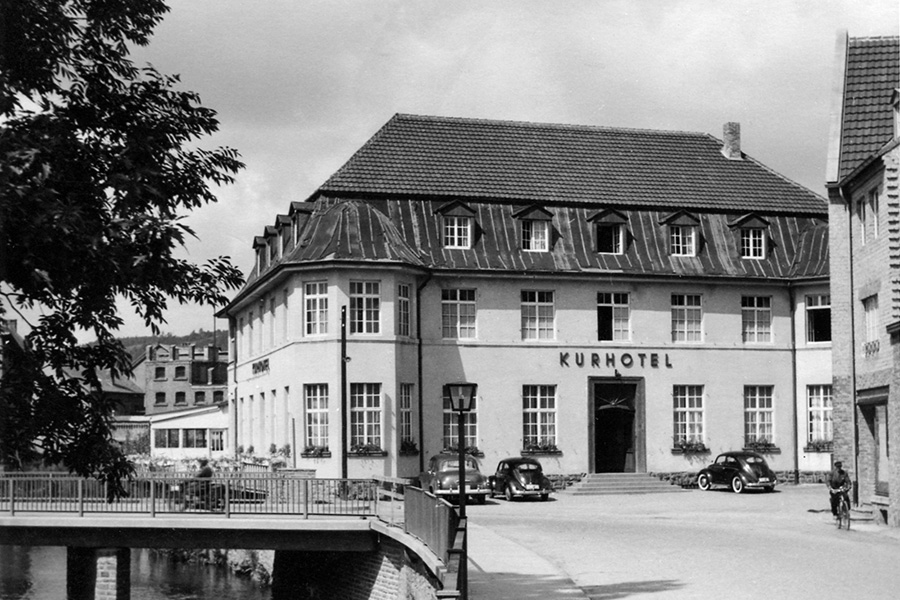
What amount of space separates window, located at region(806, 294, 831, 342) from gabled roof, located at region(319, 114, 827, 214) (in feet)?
11.8

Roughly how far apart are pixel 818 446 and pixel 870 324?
46.9 feet

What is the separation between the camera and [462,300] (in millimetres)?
45594

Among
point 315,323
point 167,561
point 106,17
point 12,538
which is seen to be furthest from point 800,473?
point 106,17

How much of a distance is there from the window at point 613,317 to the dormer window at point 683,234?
2697mm

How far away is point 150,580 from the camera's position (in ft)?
125

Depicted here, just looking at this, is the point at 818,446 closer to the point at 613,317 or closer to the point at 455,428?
the point at 613,317

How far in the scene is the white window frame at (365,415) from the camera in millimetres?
42500

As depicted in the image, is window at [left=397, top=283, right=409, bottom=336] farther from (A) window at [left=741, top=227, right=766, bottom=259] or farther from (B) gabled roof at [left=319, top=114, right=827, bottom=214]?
(A) window at [left=741, top=227, right=766, bottom=259]

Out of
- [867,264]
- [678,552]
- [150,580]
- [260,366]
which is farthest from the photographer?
[260,366]

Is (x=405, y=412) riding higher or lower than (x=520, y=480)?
higher

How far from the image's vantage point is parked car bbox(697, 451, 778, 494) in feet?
141

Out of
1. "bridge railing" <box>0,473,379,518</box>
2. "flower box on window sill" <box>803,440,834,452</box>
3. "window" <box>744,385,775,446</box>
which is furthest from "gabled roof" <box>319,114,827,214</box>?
"bridge railing" <box>0,473,379,518</box>

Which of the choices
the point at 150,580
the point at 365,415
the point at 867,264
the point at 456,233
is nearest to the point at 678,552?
the point at 867,264

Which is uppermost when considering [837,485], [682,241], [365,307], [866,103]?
[866,103]
